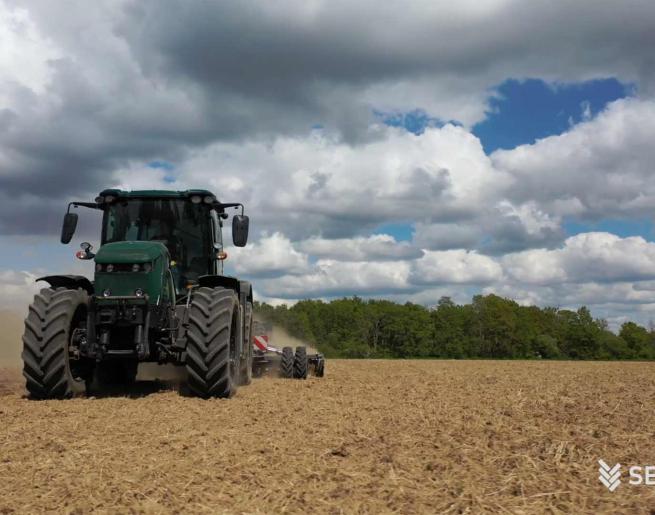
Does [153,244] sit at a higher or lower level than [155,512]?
higher

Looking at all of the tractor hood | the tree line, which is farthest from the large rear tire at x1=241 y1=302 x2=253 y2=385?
the tree line

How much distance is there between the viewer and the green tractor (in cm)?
1002

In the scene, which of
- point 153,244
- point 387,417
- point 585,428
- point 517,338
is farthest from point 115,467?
point 517,338

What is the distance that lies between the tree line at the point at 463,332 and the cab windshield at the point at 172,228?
82.8 meters

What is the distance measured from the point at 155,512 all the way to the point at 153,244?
22.2ft

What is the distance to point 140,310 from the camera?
1010 centimetres

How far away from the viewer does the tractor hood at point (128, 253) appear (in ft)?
33.7

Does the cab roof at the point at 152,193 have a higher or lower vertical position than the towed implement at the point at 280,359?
higher

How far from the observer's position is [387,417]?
8.45m

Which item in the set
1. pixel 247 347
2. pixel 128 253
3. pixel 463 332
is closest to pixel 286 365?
pixel 247 347

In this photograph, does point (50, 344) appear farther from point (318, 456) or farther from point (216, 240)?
point (318, 456)

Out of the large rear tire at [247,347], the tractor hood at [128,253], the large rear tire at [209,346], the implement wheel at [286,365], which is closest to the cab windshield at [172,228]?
the tractor hood at [128,253]

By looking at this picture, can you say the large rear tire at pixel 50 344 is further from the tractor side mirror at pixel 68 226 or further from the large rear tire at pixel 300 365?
the large rear tire at pixel 300 365

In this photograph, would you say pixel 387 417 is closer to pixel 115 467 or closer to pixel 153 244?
pixel 115 467
